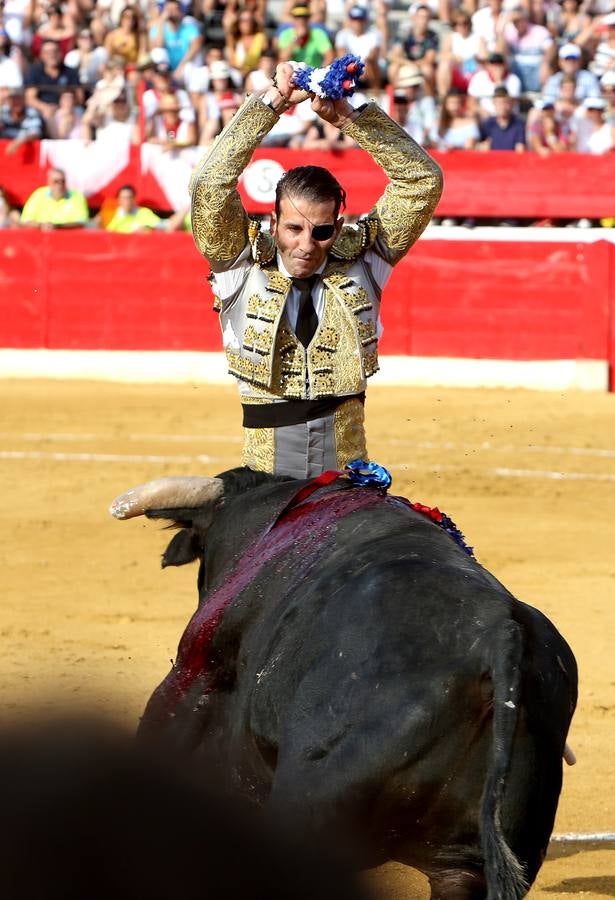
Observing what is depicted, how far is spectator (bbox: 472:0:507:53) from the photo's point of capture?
14578mm

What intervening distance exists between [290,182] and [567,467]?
6647mm

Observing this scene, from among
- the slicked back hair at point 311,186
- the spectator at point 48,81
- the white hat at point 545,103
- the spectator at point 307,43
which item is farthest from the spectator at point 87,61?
the slicked back hair at point 311,186

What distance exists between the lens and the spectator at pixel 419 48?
14305 mm

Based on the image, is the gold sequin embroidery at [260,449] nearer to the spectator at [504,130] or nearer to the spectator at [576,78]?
the spectator at [504,130]

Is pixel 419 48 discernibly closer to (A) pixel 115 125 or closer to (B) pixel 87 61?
(A) pixel 115 125

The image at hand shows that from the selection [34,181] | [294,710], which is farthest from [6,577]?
[34,181]

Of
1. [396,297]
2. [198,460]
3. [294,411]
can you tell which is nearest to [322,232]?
[294,411]

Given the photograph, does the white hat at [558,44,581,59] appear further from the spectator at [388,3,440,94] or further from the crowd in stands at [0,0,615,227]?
the spectator at [388,3,440,94]

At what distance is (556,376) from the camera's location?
1286cm

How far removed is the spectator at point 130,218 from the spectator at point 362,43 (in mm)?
2406

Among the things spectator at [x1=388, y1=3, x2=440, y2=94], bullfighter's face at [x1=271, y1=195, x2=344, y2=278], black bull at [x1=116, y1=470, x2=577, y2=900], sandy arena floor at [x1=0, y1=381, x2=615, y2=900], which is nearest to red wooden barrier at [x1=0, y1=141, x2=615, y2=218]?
spectator at [x1=388, y1=3, x2=440, y2=94]

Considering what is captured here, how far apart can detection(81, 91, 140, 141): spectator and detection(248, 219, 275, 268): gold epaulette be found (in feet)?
37.4

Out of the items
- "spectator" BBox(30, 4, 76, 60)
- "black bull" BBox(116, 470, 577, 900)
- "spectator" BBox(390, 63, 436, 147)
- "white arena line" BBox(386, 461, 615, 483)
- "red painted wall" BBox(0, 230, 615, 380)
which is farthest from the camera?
"spectator" BBox(30, 4, 76, 60)

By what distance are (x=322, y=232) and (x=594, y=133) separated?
11638mm
